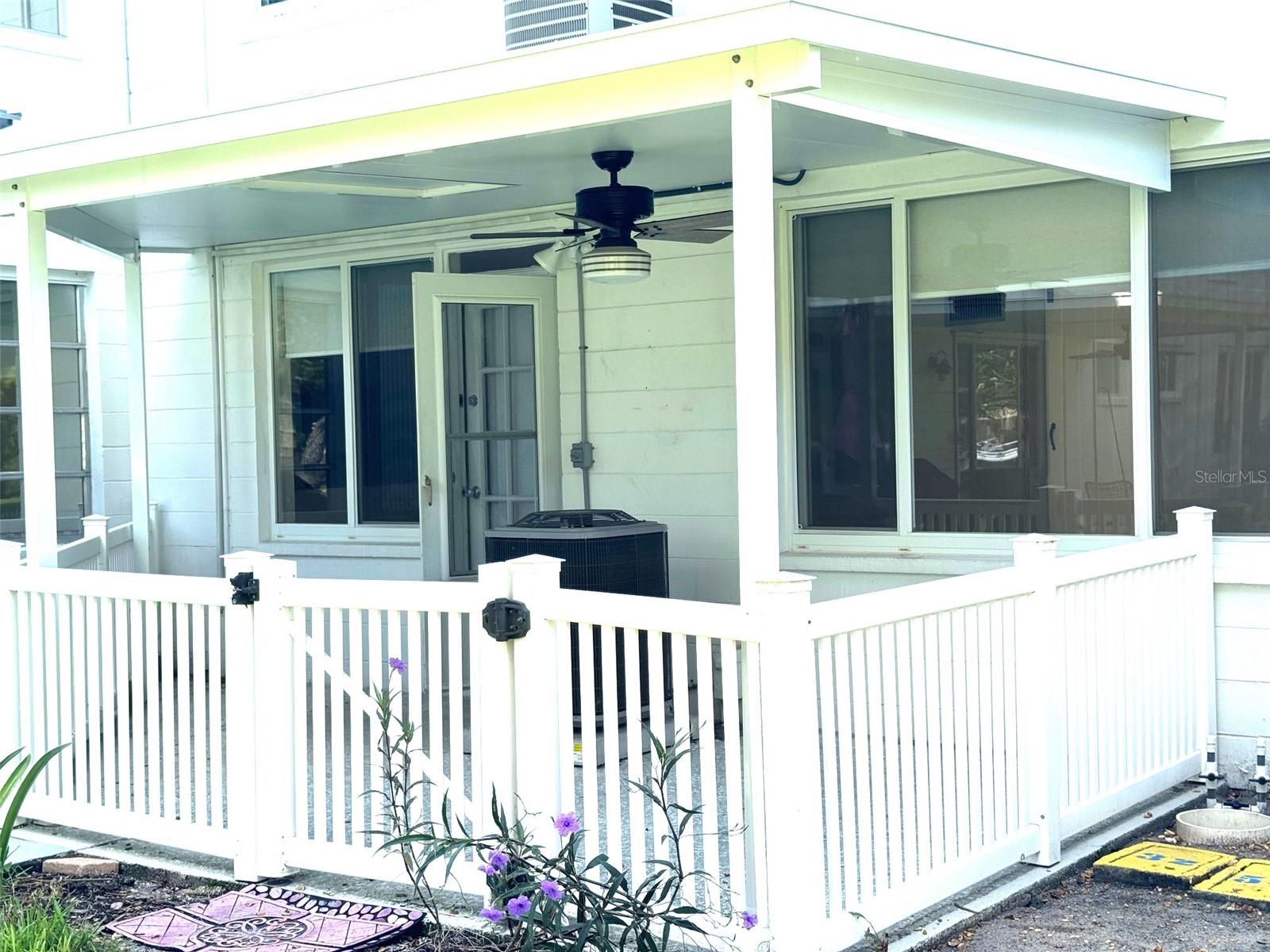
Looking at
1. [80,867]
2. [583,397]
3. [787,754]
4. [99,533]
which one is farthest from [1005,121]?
[99,533]

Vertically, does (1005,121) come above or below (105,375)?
above

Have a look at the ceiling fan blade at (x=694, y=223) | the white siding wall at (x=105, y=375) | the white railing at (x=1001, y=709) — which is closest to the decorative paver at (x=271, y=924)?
the white railing at (x=1001, y=709)

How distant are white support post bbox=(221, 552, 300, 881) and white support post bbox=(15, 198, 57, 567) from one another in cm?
184

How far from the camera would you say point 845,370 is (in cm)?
632

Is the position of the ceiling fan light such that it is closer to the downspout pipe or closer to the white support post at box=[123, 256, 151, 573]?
the downspout pipe

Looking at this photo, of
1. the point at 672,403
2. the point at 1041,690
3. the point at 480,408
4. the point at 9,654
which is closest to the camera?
the point at 1041,690

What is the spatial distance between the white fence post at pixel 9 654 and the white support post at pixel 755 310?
2.92 metres

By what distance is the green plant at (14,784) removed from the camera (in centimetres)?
438

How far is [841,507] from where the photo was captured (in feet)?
20.9

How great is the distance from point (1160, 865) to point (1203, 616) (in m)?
1.33

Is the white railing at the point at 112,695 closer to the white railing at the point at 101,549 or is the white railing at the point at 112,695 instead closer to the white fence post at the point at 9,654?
the white fence post at the point at 9,654

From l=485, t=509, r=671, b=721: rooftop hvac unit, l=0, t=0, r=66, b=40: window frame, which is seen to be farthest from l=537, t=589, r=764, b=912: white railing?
l=0, t=0, r=66, b=40: window frame

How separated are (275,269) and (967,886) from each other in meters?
5.84

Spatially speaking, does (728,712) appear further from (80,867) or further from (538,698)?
(80,867)
